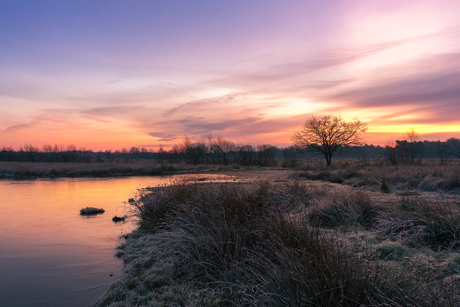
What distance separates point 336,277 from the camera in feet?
8.65

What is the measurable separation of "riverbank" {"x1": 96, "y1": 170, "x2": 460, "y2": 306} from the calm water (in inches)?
25.0

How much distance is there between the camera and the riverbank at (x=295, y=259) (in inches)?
107

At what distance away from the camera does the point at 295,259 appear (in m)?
3.34

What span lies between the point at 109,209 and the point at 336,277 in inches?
510

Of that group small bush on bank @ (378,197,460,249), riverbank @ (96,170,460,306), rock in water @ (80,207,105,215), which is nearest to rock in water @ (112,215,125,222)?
rock in water @ (80,207,105,215)

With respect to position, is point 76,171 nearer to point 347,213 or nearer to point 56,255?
point 56,255

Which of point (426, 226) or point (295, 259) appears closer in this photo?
point (295, 259)

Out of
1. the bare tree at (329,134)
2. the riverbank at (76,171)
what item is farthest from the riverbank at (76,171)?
the bare tree at (329,134)

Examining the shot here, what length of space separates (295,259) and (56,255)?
6.96 meters

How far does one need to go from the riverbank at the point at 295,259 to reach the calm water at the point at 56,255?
64 cm

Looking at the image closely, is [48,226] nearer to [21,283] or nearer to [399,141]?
[21,283]

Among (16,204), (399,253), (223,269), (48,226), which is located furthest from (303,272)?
(16,204)

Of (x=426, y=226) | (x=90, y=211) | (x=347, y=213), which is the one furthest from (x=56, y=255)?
(x=426, y=226)

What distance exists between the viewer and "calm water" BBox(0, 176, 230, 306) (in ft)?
16.9
